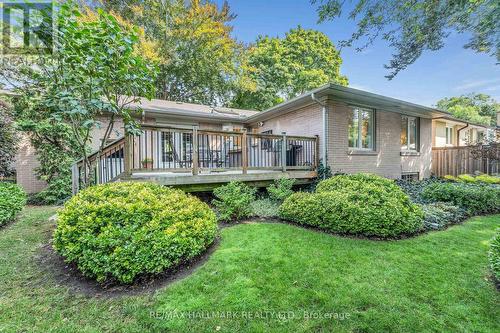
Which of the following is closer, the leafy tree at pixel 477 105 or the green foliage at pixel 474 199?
the green foliage at pixel 474 199

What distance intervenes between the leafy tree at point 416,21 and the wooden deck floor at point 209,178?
12.7 ft

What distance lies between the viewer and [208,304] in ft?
8.17

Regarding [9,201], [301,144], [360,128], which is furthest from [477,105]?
[9,201]

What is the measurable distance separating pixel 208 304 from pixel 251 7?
535 inches

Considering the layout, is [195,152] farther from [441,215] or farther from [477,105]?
[477,105]

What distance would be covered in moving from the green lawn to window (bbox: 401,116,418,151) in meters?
6.90

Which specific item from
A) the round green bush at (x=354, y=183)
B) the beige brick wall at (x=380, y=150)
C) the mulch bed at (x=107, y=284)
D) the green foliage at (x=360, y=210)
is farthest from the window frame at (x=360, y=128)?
the mulch bed at (x=107, y=284)

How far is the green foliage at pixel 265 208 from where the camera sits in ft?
18.4

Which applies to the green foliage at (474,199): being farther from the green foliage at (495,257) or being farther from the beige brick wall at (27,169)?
the beige brick wall at (27,169)

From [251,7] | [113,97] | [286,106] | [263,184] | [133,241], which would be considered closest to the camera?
[133,241]

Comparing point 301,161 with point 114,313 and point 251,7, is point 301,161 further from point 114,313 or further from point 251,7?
point 251,7

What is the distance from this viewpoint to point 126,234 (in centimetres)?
292

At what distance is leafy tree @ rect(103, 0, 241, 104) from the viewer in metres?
16.1

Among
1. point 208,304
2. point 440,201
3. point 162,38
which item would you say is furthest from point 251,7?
point 208,304
